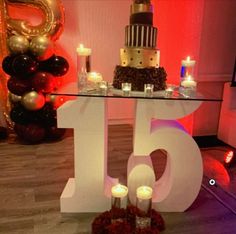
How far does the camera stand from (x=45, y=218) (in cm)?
156

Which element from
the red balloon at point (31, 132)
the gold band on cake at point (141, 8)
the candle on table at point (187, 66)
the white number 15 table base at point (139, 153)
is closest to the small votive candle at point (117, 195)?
the white number 15 table base at point (139, 153)

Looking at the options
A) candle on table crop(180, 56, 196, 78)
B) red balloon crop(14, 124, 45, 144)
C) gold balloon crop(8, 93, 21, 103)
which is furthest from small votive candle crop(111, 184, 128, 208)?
gold balloon crop(8, 93, 21, 103)

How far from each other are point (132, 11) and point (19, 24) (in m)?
1.52

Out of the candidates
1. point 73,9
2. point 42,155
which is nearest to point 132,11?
point 42,155

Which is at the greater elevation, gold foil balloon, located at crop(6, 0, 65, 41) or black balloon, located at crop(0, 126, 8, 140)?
gold foil balloon, located at crop(6, 0, 65, 41)

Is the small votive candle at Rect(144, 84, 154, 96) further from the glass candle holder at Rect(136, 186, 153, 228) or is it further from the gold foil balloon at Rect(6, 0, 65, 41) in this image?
the gold foil balloon at Rect(6, 0, 65, 41)

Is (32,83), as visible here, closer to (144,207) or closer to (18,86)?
(18,86)

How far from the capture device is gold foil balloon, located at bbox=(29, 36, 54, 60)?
243cm

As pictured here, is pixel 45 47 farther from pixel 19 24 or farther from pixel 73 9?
pixel 73 9

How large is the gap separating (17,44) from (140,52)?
4.55ft

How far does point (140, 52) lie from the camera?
4.88ft

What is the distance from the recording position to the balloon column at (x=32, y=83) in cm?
243

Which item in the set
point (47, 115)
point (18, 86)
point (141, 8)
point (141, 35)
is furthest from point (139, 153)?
point (18, 86)

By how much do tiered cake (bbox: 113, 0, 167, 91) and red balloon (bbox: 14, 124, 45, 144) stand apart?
1.37 meters
